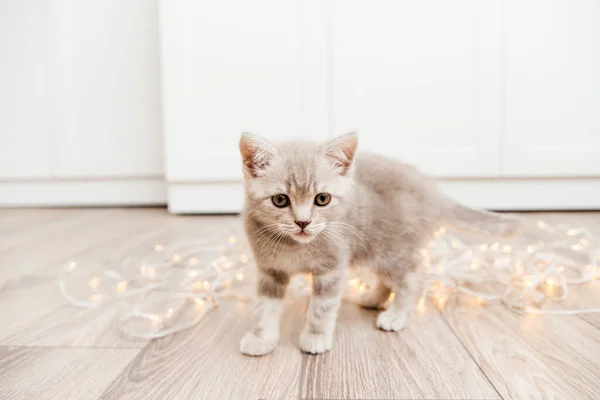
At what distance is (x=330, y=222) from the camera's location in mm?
924

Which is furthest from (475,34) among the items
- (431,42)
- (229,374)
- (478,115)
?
(229,374)

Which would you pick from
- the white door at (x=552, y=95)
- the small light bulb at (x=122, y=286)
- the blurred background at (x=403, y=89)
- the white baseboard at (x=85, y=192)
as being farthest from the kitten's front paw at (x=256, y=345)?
the white baseboard at (x=85, y=192)

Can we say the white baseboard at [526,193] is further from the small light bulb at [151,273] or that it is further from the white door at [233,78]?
the small light bulb at [151,273]

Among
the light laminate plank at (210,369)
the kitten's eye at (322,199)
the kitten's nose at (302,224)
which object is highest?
the kitten's eye at (322,199)

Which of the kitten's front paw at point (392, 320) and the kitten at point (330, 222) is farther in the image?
the kitten's front paw at point (392, 320)

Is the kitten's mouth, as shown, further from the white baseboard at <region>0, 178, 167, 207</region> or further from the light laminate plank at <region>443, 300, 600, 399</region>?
the white baseboard at <region>0, 178, 167, 207</region>

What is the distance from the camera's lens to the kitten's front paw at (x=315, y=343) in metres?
0.90

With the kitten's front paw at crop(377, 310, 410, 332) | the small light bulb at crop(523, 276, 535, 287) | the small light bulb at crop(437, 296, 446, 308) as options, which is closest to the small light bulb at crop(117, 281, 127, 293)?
the kitten's front paw at crop(377, 310, 410, 332)

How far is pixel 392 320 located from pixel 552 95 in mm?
1844

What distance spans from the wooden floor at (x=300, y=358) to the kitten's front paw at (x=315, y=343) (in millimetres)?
17

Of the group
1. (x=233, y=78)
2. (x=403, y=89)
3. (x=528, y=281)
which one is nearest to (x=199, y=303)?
(x=528, y=281)

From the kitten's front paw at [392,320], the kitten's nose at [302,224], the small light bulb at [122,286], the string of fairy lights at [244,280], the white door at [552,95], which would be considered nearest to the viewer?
the kitten's nose at [302,224]

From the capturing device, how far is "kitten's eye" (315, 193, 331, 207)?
0.91 metres

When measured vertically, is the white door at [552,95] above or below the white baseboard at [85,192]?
above
